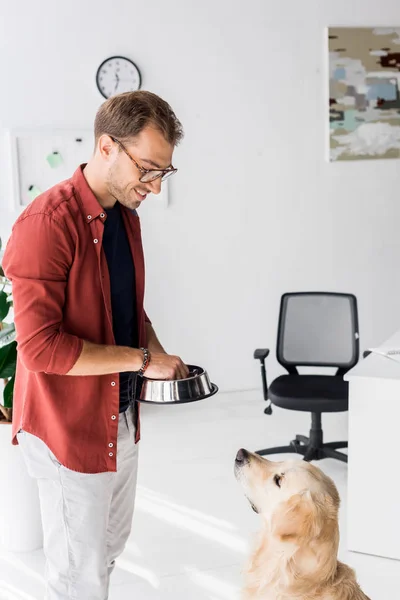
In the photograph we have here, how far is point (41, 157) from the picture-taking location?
410 centimetres

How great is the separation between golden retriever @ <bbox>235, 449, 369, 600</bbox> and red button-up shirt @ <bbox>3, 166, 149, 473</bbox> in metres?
0.41

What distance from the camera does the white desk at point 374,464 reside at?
258 cm

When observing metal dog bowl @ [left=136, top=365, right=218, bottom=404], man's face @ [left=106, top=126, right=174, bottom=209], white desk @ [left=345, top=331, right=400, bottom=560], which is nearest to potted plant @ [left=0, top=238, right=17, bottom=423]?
metal dog bowl @ [left=136, top=365, right=218, bottom=404]

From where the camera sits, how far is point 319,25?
14.5ft

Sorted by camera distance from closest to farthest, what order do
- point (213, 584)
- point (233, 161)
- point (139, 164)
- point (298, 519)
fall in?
point (298, 519) < point (139, 164) < point (213, 584) < point (233, 161)

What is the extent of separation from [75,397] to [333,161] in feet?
10.9

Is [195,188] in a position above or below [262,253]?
above

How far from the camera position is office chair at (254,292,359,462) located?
3.47m

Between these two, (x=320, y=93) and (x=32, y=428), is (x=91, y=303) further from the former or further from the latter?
(x=320, y=93)

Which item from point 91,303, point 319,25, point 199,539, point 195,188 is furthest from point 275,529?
point 319,25

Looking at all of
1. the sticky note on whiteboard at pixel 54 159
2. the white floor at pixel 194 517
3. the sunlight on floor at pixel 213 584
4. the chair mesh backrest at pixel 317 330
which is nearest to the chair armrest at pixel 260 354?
the chair mesh backrest at pixel 317 330

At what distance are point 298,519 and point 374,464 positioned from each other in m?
1.21


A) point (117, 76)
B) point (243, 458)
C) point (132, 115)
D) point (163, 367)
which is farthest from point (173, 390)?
point (117, 76)

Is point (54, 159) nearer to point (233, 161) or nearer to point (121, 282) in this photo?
point (233, 161)
